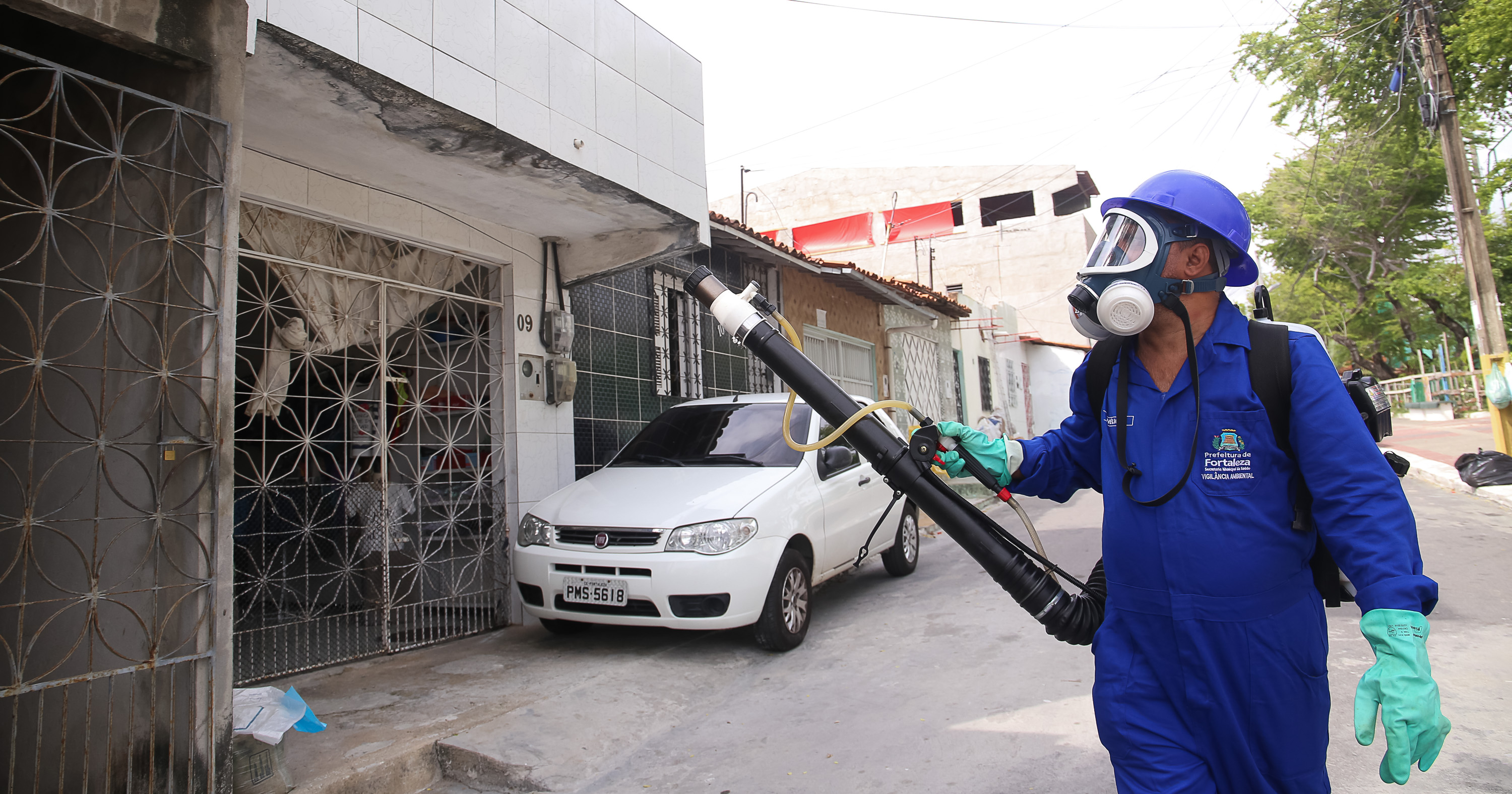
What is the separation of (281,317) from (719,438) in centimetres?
293

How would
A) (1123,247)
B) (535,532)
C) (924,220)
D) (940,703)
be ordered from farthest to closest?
(924,220), (535,532), (940,703), (1123,247)

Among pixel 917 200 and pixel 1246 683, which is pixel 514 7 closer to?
pixel 1246 683

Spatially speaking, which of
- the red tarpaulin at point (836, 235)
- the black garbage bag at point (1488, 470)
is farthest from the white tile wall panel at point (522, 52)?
the red tarpaulin at point (836, 235)

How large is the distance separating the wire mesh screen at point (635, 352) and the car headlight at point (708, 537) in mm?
2440

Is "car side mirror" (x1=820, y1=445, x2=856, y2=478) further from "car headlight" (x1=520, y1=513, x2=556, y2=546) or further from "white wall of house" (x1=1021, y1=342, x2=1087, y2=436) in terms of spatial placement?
"white wall of house" (x1=1021, y1=342, x2=1087, y2=436)

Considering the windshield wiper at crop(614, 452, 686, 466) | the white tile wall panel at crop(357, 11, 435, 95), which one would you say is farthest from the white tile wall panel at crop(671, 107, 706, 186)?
the white tile wall panel at crop(357, 11, 435, 95)

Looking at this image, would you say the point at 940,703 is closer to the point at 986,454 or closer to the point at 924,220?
the point at 986,454

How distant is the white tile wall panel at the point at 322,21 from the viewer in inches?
135

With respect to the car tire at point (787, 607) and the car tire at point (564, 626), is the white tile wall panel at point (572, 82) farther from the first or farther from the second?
the car tire at point (564, 626)

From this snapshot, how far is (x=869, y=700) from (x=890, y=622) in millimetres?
1633

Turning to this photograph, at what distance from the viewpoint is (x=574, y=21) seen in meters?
5.25

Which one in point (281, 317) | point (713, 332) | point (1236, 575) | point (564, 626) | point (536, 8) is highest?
point (536, 8)

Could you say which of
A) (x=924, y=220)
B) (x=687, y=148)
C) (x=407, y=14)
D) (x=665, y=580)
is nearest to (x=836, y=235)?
(x=924, y=220)

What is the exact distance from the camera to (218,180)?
10.2 ft
